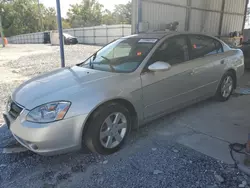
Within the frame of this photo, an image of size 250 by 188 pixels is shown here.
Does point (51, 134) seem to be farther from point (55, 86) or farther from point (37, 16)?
point (37, 16)

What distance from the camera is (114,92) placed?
2.67m

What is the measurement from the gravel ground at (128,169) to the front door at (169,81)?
0.57 m

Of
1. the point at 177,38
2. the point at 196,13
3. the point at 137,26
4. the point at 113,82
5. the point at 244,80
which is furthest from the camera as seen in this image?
the point at 196,13

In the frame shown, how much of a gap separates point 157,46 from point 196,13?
7.12 m

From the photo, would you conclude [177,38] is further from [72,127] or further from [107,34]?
[107,34]

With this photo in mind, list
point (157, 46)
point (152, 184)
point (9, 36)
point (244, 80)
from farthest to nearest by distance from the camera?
point (9, 36)
point (244, 80)
point (157, 46)
point (152, 184)

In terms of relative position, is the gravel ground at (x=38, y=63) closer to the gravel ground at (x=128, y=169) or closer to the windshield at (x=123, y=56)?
the windshield at (x=123, y=56)

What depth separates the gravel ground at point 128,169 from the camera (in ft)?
7.61

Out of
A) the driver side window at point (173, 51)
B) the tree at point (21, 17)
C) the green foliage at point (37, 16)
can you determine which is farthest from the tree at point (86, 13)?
the driver side window at point (173, 51)

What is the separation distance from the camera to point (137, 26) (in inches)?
282

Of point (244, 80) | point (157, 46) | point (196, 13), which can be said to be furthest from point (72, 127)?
point (196, 13)

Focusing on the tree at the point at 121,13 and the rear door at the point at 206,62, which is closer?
the rear door at the point at 206,62

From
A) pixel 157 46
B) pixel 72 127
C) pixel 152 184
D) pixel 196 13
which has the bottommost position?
pixel 152 184

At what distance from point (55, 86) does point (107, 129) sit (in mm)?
834
